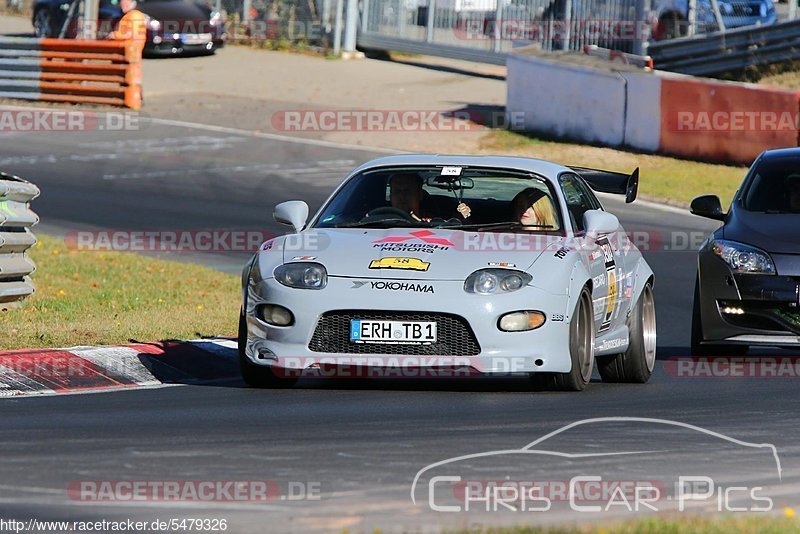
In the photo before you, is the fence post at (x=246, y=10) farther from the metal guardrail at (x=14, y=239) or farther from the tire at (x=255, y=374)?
the tire at (x=255, y=374)

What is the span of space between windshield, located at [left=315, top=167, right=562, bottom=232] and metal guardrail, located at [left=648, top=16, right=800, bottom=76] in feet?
71.3

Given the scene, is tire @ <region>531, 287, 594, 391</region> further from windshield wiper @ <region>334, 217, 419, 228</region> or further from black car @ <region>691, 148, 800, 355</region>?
black car @ <region>691, 148, 800, 355</region>

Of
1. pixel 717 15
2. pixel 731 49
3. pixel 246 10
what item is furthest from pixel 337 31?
pixel 731 49

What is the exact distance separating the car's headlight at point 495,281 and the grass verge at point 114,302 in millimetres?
2849

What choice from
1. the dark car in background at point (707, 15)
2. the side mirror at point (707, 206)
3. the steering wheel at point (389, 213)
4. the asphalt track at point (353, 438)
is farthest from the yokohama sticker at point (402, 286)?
the dark car in background at point (707, 15)

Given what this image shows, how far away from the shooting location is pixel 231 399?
340 inches

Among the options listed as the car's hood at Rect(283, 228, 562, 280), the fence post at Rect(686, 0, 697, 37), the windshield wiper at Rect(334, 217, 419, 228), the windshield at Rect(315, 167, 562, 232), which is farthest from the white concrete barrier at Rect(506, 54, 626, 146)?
the car's hood at Rect(283, 228, 562, 280)

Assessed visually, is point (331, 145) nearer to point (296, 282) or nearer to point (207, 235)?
point (207, 235)

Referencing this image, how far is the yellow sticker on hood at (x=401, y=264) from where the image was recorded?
8.73m

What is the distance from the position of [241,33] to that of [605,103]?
14.3 meters

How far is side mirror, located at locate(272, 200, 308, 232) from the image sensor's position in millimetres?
9648

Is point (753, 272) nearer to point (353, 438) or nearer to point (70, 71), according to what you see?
point (353, 438)

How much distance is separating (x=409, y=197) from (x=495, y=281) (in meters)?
1.26

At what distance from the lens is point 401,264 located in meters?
8.76
